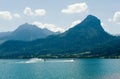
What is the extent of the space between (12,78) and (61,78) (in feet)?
103

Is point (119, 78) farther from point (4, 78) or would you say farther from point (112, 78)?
point (4, 78)

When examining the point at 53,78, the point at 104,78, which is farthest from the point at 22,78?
the point at 104,78

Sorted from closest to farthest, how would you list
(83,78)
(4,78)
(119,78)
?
1. (119,78)
2. (83,78)
3. (4,78)

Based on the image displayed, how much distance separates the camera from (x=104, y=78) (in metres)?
165

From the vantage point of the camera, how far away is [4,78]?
182 metres

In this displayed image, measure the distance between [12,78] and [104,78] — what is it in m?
56.1

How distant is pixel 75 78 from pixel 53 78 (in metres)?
13.2

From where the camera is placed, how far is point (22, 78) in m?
176

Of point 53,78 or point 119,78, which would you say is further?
point 53,78

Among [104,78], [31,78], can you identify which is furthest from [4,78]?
[104,78]

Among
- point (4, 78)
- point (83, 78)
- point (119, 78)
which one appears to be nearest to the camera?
point (119, 78)

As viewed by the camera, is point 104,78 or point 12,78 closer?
point 104,78

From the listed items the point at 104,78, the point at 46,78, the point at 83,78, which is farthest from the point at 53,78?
the point at 104,78

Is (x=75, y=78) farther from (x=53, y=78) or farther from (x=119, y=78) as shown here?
(x=119, y=78)
